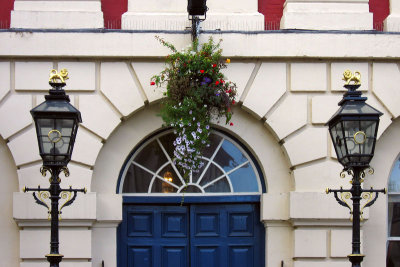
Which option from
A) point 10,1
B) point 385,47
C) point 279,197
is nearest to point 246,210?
point 279,197

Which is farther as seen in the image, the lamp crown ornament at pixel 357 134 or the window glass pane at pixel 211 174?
the window glass pane at pixel 211 174

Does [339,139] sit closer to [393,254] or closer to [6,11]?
[393,254]

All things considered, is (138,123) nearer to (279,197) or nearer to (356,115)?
(279,197)

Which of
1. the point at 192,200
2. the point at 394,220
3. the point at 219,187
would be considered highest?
the point at 219,187

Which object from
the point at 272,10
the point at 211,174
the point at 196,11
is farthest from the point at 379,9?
the point at 211,174

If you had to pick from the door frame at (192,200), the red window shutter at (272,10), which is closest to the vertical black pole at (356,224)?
the door frame at (192,200)

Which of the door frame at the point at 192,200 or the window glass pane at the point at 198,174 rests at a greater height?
the window glass pane at the point at 198,174

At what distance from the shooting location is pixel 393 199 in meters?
11.5

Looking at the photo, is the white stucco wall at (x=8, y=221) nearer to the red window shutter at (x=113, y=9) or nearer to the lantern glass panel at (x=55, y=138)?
the red window shutter at (x=113, y=9)

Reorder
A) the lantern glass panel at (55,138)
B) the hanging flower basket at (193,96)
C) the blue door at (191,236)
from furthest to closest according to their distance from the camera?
the blue door at (191,236)
the hanging flower basket at (193,96)
the lantern glass panel at (55,138)

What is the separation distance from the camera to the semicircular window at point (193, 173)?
11.4 metres

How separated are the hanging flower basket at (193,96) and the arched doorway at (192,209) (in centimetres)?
68

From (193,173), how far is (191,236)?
0.92 m

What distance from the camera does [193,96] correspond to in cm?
1059
